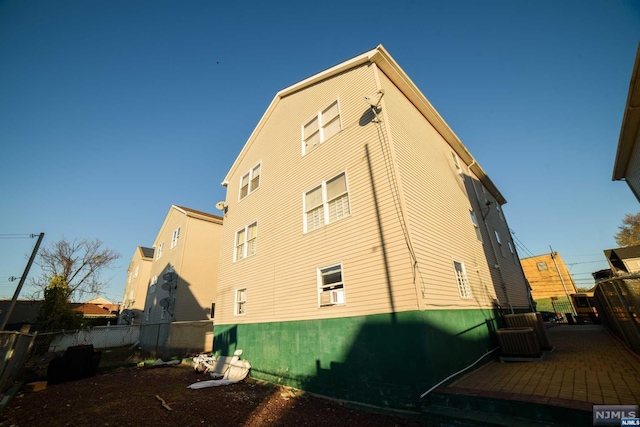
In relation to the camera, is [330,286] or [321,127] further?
[321,127]

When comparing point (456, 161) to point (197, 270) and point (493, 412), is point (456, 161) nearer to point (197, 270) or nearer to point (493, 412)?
point (493, 412)

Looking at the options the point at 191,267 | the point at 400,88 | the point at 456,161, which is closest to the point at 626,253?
the point at 456,161

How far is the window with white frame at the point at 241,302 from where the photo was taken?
11320 mm

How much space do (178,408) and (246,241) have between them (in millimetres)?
6779

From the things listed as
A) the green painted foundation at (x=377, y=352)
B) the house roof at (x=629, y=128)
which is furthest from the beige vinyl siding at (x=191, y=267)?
the house roof at (x=629, y=128)

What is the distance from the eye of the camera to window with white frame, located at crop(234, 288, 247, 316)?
446 inches

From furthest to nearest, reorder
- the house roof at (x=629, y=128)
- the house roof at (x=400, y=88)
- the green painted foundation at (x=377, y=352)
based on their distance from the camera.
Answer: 1. the house roof at (x=400, y=88)
2. the house roof at (x=629, y=128)
3. the green painted foundation at (x=377, y=352)

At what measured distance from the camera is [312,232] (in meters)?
8.81

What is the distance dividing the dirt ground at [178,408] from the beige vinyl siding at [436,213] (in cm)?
361

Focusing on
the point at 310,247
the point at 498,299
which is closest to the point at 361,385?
the point at 310,247

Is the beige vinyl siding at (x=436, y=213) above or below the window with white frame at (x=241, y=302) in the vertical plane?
above

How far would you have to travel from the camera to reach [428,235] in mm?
7484

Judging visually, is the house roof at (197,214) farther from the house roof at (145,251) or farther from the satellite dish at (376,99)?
the satellite dish at (376,99)

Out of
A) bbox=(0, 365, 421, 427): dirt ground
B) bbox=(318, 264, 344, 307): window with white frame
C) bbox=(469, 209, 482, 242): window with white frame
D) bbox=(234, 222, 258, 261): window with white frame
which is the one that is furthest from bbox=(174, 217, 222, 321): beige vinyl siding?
bbox=(469, 209, 482, 242): window with white frame
